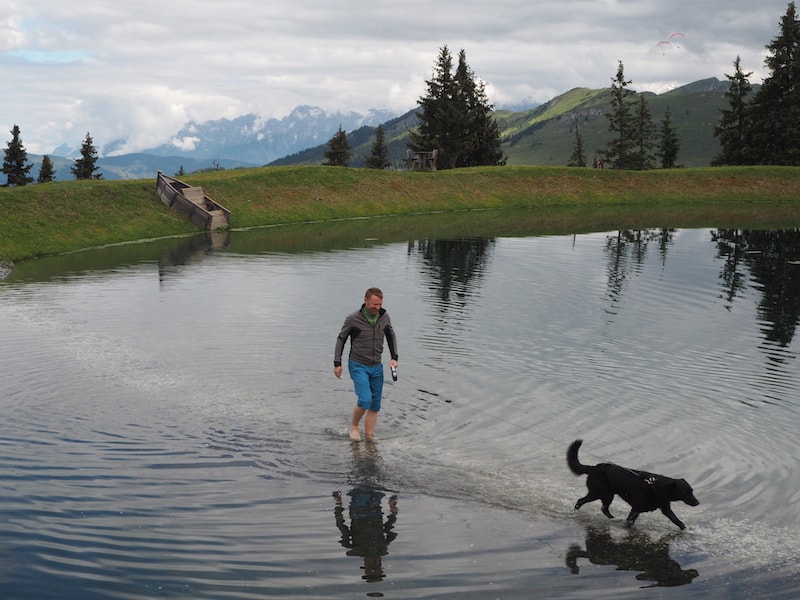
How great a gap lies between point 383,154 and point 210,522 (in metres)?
109

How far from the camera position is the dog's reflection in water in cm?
1066

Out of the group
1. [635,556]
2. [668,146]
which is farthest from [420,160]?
[635,556]

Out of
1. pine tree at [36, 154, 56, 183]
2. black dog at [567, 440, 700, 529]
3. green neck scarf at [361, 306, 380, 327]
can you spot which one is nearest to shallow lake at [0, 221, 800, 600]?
black dog at [567, 440, 700, 529]

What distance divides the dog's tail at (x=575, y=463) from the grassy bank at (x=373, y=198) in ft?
115

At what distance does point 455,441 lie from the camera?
610 inches

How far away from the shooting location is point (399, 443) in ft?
50.7

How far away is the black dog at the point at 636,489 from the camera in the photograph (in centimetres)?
1159

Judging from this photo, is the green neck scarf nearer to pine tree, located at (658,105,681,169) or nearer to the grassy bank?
the grassy bank

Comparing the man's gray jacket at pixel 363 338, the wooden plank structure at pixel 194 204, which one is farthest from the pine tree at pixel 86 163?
the man's gray jacket at pixel 363 338

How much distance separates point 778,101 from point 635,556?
99.5 metres

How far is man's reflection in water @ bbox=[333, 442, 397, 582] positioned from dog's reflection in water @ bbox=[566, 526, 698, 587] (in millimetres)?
2410

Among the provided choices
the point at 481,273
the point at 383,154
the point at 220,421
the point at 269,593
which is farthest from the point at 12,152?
the point at 269,593

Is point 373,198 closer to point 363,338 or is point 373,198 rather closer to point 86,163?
point 86,163

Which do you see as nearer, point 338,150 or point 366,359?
point 366,359
